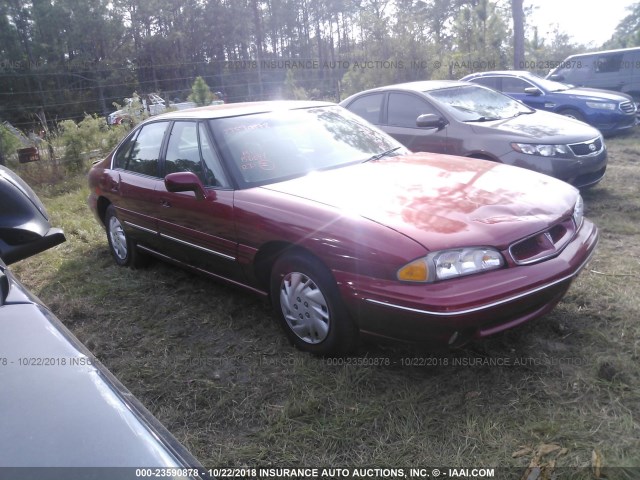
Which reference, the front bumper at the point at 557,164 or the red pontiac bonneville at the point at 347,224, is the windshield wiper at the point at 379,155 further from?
the front bumper at the point at 557,164

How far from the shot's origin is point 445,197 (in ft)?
10.1

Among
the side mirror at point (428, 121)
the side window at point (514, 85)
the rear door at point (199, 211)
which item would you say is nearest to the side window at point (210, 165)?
the rear door at point (199, 211)

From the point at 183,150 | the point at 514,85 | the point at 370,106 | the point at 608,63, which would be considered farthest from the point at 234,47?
the point at 183,150

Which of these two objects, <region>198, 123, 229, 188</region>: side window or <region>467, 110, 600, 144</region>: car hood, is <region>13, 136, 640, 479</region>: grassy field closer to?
<region>198, 123, 229, 188</region>: side window

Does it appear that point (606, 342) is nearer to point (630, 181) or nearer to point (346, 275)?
point (346, 275)

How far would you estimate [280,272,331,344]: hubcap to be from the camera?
9.86 feet

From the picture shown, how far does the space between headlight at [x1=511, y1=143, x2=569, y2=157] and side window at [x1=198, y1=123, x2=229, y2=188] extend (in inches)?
137

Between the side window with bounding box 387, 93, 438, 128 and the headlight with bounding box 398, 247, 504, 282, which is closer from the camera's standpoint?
the headlight with bounding box 398, 247, 504, 282

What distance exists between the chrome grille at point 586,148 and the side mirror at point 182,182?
4230mm

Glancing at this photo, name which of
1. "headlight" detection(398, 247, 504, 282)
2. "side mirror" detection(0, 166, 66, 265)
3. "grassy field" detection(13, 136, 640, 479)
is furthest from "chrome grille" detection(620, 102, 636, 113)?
"side mirror" detection(0, 166, 66, 265)

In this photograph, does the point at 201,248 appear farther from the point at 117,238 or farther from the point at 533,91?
the point at 533,91

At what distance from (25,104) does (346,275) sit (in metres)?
17.3

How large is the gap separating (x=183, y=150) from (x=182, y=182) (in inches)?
24.8

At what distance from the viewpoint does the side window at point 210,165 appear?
3.60m
